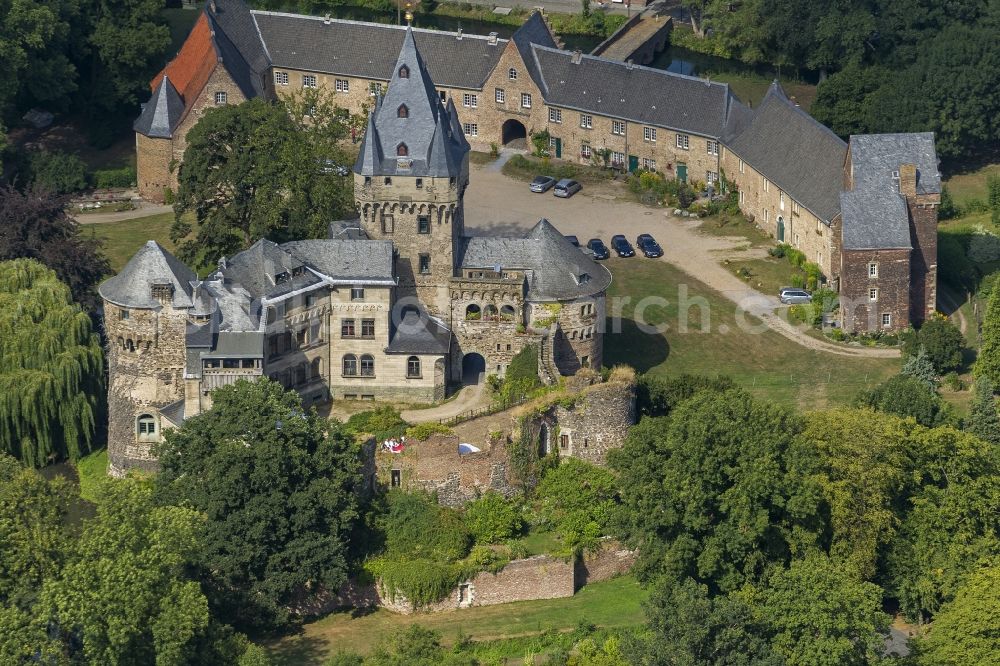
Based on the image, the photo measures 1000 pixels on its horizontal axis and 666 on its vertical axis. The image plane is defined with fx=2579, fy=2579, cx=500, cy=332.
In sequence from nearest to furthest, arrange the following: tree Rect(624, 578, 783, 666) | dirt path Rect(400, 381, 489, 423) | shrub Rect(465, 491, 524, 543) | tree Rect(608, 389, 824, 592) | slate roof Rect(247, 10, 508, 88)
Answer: tree Rect(624, 578, 783, 666), tree Rect(608, 389, 824, 592), shrub Rect(465, 491, 524, 543), dirt path Rect(400, 381, 489, 423), slate roof Rect(247, 10, 508, 88)

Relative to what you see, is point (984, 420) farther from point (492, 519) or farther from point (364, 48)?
point (364, 48)

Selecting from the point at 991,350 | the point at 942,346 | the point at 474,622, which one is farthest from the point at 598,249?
the point at 474,622

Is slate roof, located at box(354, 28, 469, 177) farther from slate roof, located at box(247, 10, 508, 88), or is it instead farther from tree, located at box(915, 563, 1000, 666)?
slate roof, located at box(247, 10, 508, 88)

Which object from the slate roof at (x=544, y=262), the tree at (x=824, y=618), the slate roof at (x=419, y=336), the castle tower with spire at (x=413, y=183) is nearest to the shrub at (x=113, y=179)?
the castle tower with spire at (x=413, y=183)

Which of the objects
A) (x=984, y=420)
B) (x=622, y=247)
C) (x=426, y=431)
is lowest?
(x=426, y=431)

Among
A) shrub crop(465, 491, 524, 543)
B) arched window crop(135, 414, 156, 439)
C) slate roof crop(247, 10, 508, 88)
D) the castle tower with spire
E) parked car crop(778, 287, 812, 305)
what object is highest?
slate roof crop(247, 10, 508, 88)

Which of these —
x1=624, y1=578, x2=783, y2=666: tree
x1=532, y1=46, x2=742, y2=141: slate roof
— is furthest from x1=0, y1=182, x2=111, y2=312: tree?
x1=624, y1=578, x2=783, y2=666: tree
